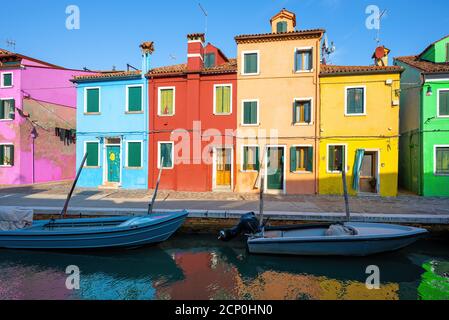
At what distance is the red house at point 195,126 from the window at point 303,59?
333 cm

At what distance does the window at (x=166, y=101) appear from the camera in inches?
632

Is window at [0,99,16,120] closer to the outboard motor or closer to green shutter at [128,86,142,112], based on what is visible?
green shutter at [128,86,142,112]

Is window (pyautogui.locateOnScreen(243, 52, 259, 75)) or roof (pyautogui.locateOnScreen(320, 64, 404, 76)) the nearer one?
roof (pyautogui.locateOnScreen(320, 64, 404, 76))

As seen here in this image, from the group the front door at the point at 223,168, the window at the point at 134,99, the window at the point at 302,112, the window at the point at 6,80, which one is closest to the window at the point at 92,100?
the window at the point at 134,99

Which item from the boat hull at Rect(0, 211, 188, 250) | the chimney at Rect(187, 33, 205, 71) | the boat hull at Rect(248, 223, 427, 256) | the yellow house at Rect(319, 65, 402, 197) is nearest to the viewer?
the boat hull at Rect(248, 223, 427, 256)

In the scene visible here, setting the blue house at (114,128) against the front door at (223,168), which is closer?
the front door at (223,168)

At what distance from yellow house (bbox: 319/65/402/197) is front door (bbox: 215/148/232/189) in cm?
484

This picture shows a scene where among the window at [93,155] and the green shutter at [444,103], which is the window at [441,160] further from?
the window at [93,155]

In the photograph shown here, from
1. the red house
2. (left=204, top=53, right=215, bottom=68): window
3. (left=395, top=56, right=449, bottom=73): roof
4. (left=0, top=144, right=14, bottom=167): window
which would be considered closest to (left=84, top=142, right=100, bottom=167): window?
the red house

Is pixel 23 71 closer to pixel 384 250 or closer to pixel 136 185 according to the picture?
pixel 136 185

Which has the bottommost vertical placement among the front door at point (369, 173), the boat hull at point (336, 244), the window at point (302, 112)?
the boat hull at point (336, 244)

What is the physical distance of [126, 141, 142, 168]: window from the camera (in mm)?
16203

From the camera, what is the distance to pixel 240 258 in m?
7.75
